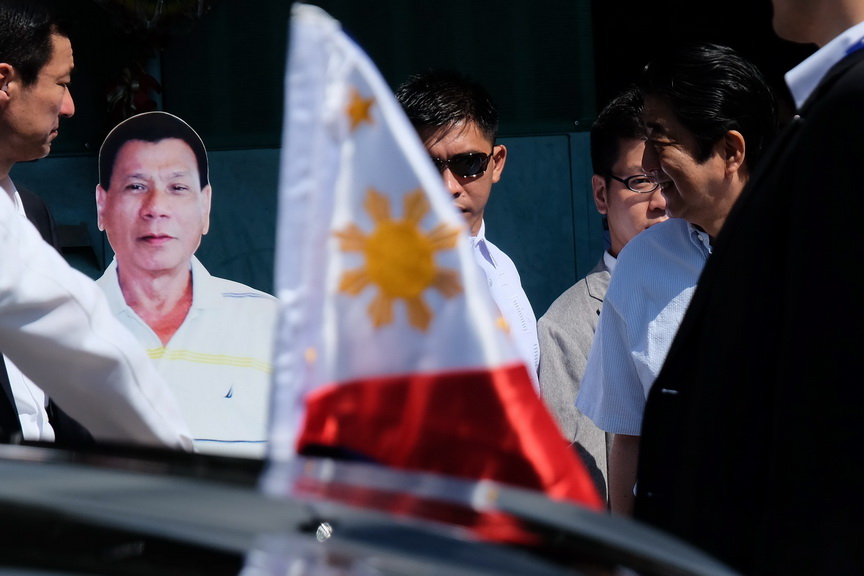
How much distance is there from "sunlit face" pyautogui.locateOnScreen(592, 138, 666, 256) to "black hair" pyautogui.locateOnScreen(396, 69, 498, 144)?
1.30ft

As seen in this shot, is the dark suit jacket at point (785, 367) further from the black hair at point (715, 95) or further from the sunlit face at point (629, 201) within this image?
the sunlit face at point (629, 201)

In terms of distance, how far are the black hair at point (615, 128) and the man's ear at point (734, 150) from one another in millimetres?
903

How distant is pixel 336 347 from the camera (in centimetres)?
122

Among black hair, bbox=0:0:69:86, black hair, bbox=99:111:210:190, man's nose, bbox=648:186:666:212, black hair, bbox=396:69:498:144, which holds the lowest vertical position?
man's nose, bbox=648:186:666:212

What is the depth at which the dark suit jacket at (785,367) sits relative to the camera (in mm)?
1364

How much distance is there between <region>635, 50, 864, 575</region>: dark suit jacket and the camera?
1.36 meters

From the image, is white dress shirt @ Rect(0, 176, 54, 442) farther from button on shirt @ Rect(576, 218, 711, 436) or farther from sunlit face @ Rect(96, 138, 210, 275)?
button on shirt @ Rect(576, 218, 711, 436)

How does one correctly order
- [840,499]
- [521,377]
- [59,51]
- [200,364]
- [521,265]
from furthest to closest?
[521,265] → [59,51] → [200,364] → [840,499] → [521,377]

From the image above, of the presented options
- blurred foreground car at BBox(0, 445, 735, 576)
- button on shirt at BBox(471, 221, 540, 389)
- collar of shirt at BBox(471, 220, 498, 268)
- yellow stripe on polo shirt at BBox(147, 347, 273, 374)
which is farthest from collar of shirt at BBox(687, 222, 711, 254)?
blurred foreground car at BBox(0, 445, 735, 576)

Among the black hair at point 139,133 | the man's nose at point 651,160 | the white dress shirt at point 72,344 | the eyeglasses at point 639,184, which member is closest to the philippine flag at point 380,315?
the white dress shirt at point 72,344

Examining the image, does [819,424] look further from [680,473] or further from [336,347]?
[336,347]

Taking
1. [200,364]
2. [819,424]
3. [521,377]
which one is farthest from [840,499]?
[200,364]

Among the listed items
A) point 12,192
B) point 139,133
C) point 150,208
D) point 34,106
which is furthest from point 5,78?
point 150,208

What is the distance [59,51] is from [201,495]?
209 cm
